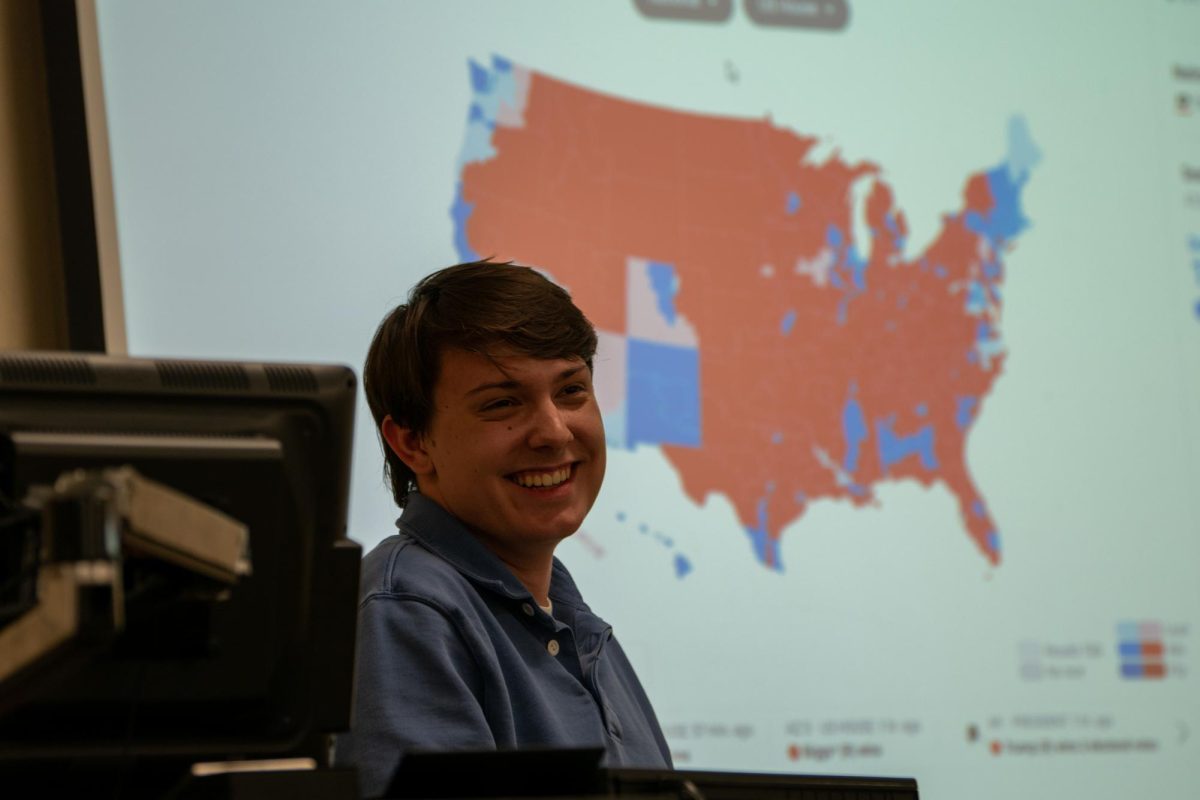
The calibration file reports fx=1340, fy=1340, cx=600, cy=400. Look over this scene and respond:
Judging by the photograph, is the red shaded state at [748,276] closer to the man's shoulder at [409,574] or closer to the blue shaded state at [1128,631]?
the blue shaded state at [1128,631]

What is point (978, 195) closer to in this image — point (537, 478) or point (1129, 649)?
point (1129, 649)

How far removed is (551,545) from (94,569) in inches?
35.0

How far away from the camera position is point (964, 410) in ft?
8.71

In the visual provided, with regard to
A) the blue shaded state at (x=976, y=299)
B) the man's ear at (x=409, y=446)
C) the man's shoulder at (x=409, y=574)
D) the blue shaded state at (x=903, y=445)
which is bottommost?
the blue shaded state at (x=903, y=445)

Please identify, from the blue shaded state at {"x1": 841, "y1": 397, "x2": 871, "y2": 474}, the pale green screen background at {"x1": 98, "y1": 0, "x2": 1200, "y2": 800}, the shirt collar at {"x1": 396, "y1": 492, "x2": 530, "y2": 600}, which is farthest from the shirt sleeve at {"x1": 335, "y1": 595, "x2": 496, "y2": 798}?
the blue shaded state at {"x1": 841, "y1": 397, "x2": 871, "y2": 474}

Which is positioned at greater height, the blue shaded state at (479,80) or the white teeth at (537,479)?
the blue shaded state at (479,80)

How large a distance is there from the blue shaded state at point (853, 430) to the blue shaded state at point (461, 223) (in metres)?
0.77

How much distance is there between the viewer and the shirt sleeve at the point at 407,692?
1227 mm

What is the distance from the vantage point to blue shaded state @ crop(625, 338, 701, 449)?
8.11 ft

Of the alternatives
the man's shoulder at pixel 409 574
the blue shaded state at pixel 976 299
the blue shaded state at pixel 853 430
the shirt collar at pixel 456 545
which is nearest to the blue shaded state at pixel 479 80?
the blue shaded state at pixel 853 430

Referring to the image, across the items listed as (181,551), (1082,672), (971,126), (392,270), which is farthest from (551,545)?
(971,126)

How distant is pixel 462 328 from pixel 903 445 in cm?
134

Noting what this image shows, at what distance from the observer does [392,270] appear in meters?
2.42

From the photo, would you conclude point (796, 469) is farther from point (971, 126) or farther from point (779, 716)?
point (971, 126)
